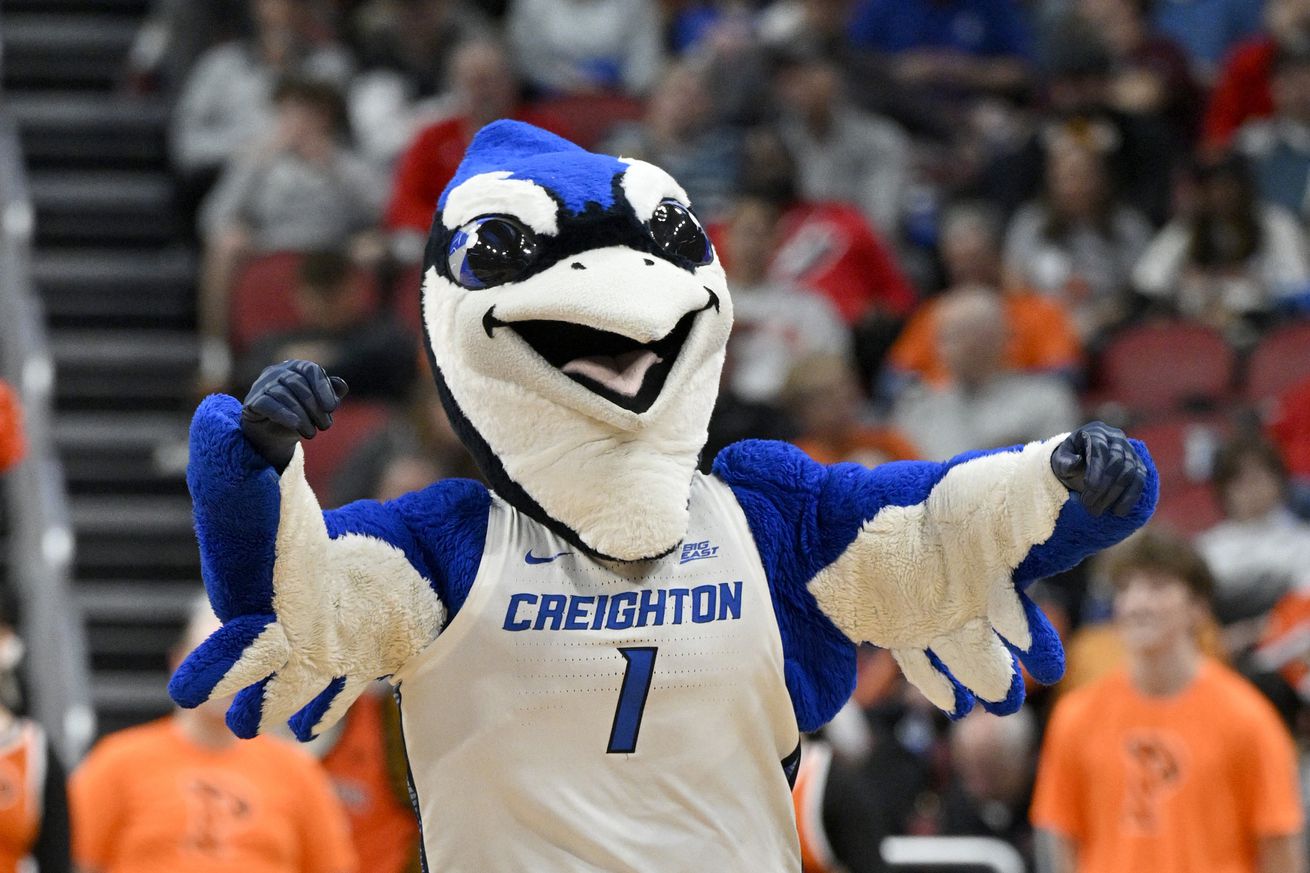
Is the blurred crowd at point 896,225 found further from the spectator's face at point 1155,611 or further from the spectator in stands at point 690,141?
the spectator's face at point 1155,611

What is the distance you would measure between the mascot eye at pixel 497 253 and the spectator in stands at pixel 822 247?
509 cm

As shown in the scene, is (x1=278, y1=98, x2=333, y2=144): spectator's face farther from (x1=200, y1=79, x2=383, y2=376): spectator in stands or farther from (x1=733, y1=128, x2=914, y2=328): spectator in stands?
(x1=733, y1=128, x2=914, y2=328): spectator in stands

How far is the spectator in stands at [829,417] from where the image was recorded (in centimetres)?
680

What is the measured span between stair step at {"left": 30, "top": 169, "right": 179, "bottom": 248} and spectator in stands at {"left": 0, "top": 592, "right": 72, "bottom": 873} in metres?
4.23

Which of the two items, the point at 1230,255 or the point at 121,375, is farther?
the point at 121,375

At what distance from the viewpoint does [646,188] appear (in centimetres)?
293

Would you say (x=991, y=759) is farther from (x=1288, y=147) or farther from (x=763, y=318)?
(x=1288, y=147)

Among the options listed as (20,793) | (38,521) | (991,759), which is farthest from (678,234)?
(38,521)

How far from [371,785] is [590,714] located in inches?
106

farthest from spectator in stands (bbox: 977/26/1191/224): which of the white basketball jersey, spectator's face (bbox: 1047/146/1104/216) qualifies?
the white basketball jersey

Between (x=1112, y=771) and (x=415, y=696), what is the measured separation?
8.54 ft

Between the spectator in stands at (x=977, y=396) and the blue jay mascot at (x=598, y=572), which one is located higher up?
the blue jay mascot at (x=598, y=572)

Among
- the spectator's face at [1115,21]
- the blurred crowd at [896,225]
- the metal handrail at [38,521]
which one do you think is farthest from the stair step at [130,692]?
the spectator's face at [1115,21]

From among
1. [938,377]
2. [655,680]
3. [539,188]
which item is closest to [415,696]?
[655,680]
